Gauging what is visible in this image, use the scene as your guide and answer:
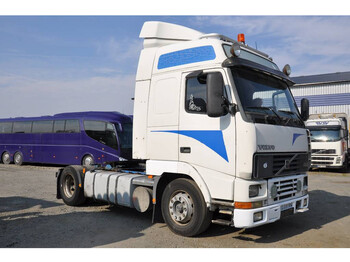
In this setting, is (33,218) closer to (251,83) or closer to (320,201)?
(251,83)

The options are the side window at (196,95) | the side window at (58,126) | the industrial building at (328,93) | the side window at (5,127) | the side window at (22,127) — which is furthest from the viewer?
the industrial building at (328,93)

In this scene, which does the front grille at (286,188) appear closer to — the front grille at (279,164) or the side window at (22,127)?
the front grille at (279,164)

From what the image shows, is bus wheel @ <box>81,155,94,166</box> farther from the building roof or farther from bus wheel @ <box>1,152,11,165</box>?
the building roof

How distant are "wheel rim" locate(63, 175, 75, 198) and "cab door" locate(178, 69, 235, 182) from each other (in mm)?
3935

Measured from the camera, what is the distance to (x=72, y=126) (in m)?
18.4

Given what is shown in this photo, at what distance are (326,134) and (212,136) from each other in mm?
13379

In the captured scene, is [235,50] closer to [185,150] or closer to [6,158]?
[185,150]

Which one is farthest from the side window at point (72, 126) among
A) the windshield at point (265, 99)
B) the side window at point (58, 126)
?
the windshield at point (265, 99)

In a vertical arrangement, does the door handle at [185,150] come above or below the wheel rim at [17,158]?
above

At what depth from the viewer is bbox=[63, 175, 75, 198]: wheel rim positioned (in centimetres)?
821

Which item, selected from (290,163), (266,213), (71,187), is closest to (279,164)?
(290,163)

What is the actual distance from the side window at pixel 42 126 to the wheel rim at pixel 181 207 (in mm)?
16226

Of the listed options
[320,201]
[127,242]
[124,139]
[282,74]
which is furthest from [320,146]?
[127,242]

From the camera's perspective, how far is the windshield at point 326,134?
1620cm
